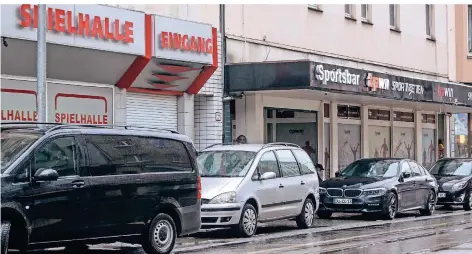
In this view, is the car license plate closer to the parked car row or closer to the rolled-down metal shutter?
the parked car row

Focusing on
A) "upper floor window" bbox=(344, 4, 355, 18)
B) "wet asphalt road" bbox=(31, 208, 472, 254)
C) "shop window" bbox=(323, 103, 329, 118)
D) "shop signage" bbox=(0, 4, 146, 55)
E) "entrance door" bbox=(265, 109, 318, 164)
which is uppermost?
"upper floor window" bbox=(344, 4, 355, 18)

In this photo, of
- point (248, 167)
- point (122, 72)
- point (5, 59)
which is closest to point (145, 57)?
point (122, 72)

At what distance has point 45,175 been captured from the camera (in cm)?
1188

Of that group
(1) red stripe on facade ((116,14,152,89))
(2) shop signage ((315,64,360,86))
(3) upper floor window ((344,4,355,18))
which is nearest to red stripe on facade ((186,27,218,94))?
(1) red stripe on facade ((116,14,152,89))

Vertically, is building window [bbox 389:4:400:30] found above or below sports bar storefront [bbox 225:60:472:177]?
above

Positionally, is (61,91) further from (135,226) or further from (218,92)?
(135,226)

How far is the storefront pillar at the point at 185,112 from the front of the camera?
25203mm

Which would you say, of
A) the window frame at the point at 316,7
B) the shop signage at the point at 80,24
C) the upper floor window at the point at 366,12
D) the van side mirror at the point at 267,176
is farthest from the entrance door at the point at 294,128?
the van side mirror at the point at 267,176

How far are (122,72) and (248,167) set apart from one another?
6.15 meters

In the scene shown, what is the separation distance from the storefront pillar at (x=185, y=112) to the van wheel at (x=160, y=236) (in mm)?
10920

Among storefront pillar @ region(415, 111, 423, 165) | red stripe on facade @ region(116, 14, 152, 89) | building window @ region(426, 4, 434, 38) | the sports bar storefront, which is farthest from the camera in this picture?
building window @ region(426, 4, 434, 38)

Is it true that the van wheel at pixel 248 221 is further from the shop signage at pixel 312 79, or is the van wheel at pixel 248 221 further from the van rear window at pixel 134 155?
the shop signage at pixel 312 79

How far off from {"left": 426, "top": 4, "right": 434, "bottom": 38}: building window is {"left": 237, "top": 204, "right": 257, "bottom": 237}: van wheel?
2304 cm

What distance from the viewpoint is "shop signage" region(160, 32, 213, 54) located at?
23.3 m
